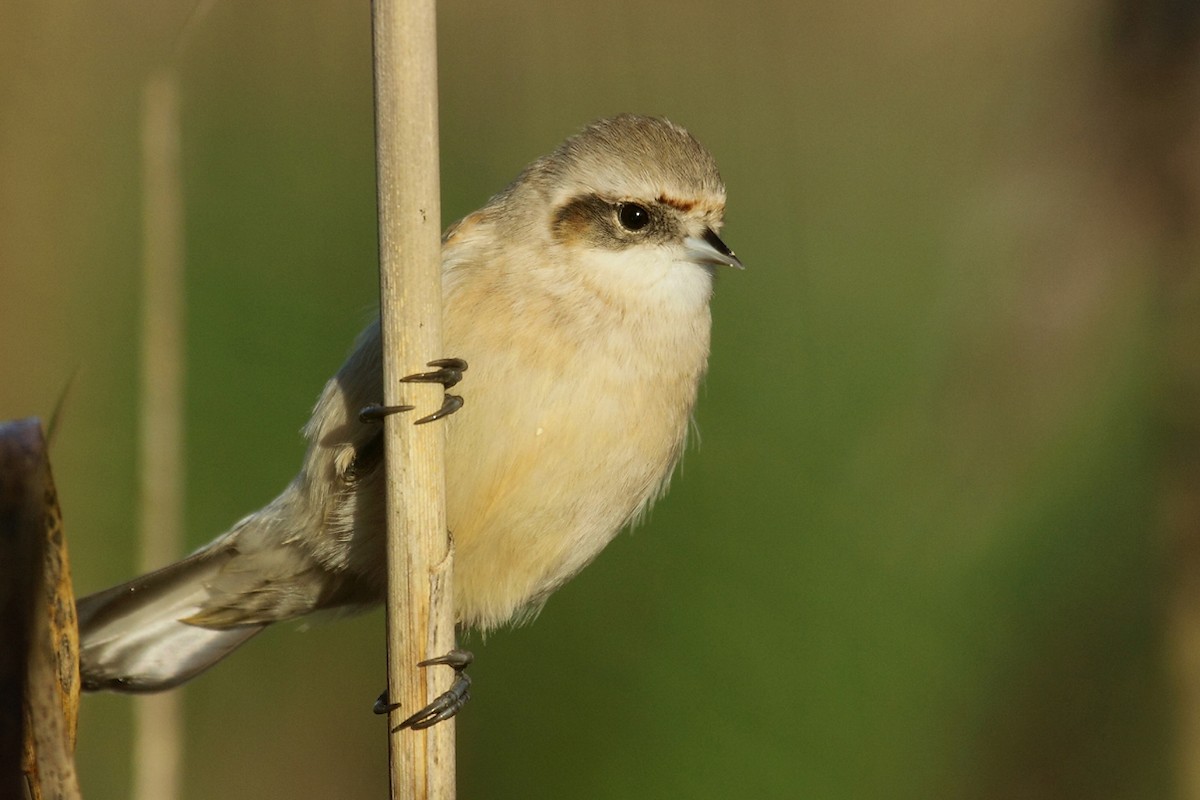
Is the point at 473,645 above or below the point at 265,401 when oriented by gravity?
below

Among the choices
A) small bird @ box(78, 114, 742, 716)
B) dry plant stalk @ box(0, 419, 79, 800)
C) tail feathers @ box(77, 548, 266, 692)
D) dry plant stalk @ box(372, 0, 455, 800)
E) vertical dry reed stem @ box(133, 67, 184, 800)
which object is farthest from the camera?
tail feathers @ box(77, 548, 266, 692)

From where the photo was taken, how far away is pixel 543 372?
2428 millimetres

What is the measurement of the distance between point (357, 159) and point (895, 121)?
1.62m

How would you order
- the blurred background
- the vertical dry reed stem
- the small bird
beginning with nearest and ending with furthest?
the vertical dry reed stem < the small bird < the blurred background

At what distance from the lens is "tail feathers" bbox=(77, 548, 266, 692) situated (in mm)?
2652

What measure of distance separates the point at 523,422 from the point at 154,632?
3.57 ft

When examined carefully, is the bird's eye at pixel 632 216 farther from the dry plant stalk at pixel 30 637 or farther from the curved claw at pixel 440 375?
the dry plant stalk at pixel 30 637

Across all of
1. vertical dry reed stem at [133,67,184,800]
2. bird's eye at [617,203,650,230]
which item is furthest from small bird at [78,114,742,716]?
vertical dry reed stem at [133,67,184,800]

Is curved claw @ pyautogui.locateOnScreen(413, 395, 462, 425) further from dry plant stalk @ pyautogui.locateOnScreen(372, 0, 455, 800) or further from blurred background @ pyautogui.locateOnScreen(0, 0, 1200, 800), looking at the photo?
blurred background @ pyautogui.locateOnScreen(0, 0, 1200, 800)

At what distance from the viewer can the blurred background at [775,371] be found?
9.40ft

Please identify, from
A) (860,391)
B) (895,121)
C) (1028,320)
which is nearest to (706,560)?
(860,391)

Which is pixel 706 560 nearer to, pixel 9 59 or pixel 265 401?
pixel 265 401

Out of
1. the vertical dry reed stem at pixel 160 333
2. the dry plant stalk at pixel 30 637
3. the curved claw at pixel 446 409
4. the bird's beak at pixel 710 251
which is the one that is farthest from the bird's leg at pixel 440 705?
the bird's beak at pixel 710 251

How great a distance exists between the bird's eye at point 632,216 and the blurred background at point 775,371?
710 millimetres
